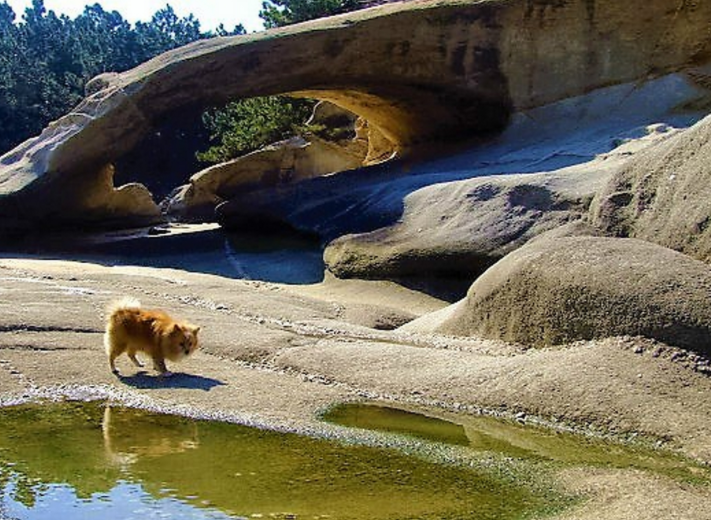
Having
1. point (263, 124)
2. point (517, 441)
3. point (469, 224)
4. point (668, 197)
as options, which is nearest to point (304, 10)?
point (263, 124)

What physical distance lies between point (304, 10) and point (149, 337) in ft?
78.9

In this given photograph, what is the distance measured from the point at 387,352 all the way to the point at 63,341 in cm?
301

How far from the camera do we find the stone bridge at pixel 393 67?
60.8ft

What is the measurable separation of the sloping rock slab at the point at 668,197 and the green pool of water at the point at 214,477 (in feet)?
17.8

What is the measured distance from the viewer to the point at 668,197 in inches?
449

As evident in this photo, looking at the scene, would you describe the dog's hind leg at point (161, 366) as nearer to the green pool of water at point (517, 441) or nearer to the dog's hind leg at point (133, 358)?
the dog's hind leg at point (133, 358)

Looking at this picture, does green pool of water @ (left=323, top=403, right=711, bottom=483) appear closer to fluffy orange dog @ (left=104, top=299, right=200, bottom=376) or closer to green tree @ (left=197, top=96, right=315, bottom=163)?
fluffy orange dog @ (left=104, top=299, right=200, bottom=376)

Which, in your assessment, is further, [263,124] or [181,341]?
[263,124]

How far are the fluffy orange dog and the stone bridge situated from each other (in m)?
10.6

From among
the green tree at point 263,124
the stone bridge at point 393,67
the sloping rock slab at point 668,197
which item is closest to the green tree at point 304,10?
the green tree at point 263,124

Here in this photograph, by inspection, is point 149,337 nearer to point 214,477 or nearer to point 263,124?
point 214,477

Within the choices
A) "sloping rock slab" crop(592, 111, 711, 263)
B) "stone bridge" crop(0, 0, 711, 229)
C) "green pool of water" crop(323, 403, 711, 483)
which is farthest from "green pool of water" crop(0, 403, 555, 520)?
"stone bridge" crop(0, 0, 711, 229)

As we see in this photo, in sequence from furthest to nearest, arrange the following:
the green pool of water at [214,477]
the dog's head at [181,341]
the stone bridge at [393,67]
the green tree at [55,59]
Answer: the green tree at [55,59] → the stone bridge at [393,67] → the dog's head at [181,341] → the green pool of water at [214,477]

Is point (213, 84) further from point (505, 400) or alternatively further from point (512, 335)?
point (505, 400)
